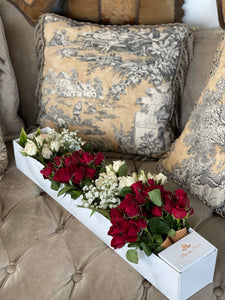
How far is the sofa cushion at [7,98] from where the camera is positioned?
1.46m

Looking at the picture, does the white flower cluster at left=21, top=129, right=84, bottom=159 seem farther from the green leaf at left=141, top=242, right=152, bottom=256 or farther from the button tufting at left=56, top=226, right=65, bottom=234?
the green leaf at left=141, top=242, right=152, bottom=256

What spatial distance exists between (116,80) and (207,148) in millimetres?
384

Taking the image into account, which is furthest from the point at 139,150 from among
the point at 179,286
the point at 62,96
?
the point at 179,286

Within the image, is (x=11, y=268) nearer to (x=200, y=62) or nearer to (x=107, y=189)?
(x=107, y=189)

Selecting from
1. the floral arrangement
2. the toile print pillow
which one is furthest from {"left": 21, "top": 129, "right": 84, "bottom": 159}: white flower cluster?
the toile print pillow

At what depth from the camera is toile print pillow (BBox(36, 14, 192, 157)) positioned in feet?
4.38

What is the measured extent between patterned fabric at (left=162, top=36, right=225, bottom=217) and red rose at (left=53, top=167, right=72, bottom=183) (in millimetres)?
337

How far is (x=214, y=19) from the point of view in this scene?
1448mm

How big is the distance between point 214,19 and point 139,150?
53 centimetres

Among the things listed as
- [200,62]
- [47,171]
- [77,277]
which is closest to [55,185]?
[47,171]

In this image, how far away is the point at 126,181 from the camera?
1070 millimetres

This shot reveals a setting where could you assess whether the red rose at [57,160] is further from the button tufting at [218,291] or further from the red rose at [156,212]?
the button tufting at [218,291]

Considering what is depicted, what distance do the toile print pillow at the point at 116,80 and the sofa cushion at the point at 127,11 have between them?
80 mm

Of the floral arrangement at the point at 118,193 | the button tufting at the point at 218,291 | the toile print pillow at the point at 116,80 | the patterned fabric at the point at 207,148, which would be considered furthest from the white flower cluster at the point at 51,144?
the button tufting at the point at 218,291
